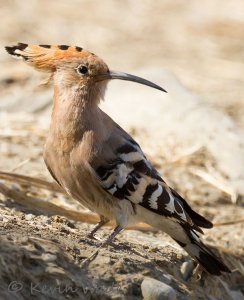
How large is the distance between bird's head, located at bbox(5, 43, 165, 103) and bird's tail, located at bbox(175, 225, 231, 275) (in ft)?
2.68

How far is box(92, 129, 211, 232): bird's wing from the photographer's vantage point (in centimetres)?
446

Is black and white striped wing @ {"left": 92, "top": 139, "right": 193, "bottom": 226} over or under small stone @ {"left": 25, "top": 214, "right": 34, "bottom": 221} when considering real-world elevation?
over

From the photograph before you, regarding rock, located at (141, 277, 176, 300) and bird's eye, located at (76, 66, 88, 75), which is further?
bird's eye, located at (76, 66, 88, 75)

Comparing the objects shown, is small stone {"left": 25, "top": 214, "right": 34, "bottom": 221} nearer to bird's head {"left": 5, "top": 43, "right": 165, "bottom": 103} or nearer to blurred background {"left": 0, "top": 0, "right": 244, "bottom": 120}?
bird's head {"left": 5, "top": 43, "right": 165, "bottom": 103}

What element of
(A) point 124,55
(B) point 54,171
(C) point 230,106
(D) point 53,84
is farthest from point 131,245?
(A) point 124,55

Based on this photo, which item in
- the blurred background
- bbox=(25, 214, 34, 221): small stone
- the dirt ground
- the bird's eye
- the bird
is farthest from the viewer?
the blurred background

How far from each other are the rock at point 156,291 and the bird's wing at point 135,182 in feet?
1.72

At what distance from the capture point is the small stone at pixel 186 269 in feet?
15.2

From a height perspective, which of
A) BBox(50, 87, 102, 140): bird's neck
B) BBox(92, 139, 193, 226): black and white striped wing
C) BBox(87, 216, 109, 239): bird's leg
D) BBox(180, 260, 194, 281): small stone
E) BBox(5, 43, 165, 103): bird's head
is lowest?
BBox(180, 260, 194, 281): small stone

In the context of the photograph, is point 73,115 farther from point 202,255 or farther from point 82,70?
point 202,255

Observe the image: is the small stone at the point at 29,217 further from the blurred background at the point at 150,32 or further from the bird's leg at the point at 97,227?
the blurred background at the point at 150,32

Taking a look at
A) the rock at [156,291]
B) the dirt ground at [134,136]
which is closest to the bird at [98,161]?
the dirt ground at [134,136]

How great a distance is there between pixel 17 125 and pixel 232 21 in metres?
4.45

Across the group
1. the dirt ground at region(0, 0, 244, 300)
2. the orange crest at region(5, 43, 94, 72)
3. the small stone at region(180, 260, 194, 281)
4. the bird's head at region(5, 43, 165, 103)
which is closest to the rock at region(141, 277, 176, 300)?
the dirt ground at region(0, 0, 244, 300)
